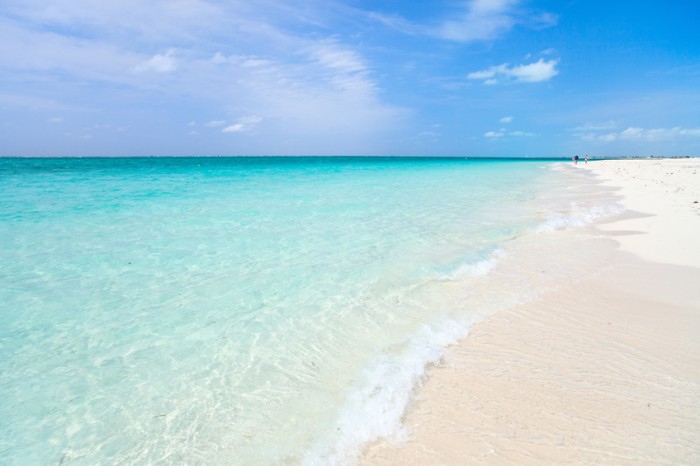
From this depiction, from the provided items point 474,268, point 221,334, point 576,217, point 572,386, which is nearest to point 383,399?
point 572,386

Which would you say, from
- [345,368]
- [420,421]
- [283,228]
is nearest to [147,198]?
[283,228]

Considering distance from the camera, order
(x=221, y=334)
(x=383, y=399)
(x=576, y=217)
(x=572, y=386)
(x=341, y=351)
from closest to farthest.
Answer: (x=383, y=399), (x=572, y=386), (x=341, y=351), (x=221, y=334), (x=576, y=217)

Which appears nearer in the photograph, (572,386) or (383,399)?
(383,399)

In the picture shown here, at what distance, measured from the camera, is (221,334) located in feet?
13.2

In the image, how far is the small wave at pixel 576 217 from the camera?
9625 mm

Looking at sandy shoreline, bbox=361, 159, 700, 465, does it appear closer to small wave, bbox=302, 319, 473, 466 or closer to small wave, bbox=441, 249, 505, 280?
small wave, bbox=302, 319, 473, 466

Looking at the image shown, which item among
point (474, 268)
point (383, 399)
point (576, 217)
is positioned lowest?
point (383, 399)

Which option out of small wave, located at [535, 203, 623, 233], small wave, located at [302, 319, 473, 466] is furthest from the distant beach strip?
small wave, located at [535, 203, 623, 233]

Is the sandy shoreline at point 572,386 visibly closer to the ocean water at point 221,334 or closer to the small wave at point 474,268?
the ocean water at point 221,334

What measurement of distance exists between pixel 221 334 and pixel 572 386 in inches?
139

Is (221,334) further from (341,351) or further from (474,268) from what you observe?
(474,268)

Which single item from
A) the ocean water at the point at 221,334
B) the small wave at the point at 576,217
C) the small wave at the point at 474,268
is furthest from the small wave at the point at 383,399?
the small wave at the point at 576,217

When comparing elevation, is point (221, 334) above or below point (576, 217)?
below

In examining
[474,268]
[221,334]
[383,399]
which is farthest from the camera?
[474,268]
